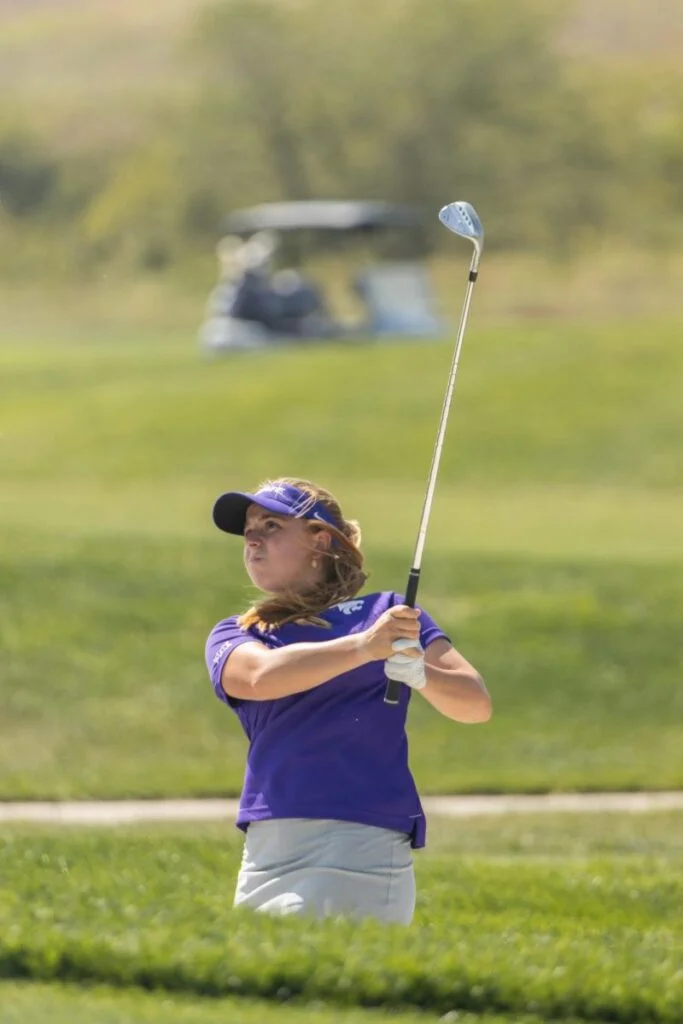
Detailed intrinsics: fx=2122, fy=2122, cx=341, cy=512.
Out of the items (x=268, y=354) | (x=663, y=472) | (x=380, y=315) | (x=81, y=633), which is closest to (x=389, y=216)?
(x=380, y=315)

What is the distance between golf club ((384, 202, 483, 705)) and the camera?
A: 185 inches

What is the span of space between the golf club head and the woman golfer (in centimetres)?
70

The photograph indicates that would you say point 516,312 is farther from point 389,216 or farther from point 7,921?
point 7,921

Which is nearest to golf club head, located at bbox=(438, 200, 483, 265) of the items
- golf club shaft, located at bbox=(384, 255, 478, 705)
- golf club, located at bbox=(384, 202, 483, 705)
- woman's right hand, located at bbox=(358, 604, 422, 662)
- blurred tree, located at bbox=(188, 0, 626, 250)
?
golf club, located at bbox=(384, 202, 483, 705)

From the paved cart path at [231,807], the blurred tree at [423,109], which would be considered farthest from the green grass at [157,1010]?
Result: the blurred tree at [423,109]

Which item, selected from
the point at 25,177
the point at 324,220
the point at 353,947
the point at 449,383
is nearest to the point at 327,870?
the point at 353,947

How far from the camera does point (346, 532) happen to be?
4953 mm

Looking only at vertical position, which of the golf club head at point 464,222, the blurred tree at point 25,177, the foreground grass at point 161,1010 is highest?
the blurred tree at point 25,177

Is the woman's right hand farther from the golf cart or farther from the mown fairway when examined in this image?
the golf cart

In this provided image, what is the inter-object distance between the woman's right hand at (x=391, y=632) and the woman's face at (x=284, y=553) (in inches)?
16.0

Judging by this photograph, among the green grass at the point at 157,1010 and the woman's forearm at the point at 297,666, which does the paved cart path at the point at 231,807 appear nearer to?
the green grass at the point at 157,1010

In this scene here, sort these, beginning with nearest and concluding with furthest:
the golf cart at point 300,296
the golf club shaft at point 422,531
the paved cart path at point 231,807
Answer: the golf club shaft at point 422,531, the paved cart path at point 231,807, the golf cart at point 300,296

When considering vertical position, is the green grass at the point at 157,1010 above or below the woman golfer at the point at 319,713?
below

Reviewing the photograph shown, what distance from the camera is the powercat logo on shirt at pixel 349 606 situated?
4.81 metres
